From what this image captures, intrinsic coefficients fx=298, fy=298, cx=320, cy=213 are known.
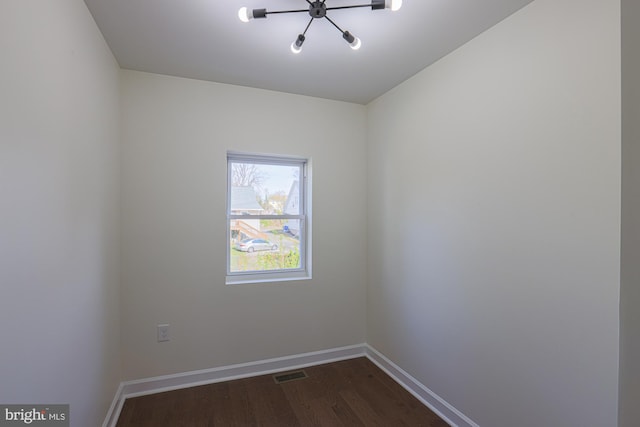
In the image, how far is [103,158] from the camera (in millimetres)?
1863

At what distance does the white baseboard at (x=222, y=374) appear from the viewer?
221 centimetres

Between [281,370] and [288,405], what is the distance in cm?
48

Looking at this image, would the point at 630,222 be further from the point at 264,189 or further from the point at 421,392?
the point at 264,189

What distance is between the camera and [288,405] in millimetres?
2176

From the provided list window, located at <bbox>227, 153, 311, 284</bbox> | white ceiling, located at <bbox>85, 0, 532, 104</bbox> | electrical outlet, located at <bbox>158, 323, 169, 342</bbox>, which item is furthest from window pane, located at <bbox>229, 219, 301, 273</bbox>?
white ceiling, located at <bbox>85, 0, 532, 104</bbox>

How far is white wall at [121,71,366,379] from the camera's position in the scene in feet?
7.51

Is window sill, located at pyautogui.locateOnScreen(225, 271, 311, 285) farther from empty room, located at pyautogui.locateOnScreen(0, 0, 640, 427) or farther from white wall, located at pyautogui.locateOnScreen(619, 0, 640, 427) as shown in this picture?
white wall, located at pyautogui.locateOnScreen(619, 0, 640, 427)

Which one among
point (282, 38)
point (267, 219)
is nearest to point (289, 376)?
point (267, 219)

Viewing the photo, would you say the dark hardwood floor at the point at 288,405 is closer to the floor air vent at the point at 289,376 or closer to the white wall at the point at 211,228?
the floor air vent at the point at 289,376

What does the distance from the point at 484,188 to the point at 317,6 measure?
1.38 metres

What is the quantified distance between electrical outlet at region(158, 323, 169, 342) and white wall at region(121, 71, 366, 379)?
4cm

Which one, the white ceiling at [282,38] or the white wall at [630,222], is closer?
the white wall at [630,222]

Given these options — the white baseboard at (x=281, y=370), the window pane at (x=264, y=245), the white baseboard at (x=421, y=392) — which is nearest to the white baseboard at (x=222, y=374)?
the white baseboard at (x=281, y=370)

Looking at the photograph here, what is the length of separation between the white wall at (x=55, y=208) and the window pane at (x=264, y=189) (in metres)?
0.98
